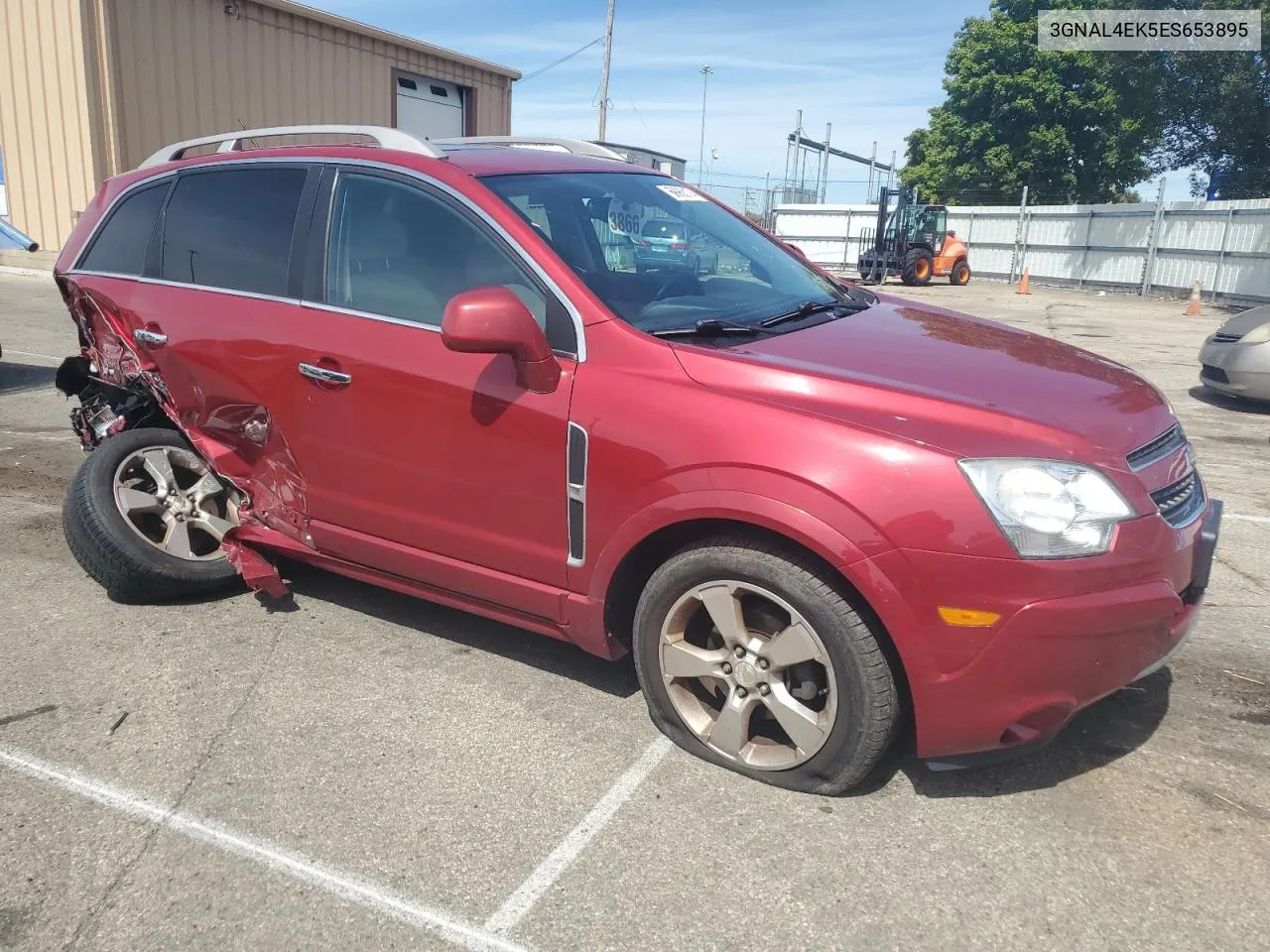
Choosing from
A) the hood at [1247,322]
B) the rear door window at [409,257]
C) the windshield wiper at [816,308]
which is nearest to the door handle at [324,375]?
the rear door window at [409,257]

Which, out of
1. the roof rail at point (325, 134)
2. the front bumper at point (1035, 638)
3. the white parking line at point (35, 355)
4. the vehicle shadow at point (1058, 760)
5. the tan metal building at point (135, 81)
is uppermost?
the tan metal building at point (135, 81)

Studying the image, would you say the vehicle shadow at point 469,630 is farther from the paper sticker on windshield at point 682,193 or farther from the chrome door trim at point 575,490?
the paper sticker on windshield at point 682,193

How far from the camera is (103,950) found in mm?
2244

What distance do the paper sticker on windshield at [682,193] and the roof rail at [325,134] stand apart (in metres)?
0.99

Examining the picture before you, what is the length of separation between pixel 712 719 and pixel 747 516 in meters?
0.73

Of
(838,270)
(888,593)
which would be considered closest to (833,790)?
(888,593)

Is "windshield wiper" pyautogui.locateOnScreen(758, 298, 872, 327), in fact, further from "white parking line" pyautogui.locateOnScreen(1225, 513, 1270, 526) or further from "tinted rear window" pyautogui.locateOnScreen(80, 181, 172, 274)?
"white parking line" pyautogui.locateOnScreen(1225, 513, 1270, 526)

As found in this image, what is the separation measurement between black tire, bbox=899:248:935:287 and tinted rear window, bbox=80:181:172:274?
23.6m

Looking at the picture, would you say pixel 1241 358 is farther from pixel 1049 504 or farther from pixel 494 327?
pixel 494 327

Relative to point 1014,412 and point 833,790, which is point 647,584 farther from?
point 1014,412

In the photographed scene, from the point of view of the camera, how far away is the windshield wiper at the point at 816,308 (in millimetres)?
3327

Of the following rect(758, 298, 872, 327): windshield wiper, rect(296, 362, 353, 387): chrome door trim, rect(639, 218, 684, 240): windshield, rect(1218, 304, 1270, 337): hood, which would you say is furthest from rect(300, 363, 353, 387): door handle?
rect(1218, 304, 1270, 337): hood

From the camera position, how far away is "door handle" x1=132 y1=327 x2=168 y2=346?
395 cm

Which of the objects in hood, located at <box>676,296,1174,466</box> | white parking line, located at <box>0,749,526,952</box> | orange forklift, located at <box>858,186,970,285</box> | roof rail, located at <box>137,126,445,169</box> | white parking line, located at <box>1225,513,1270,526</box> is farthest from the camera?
orange forklift, located at <box>858,186,970,285</box>
